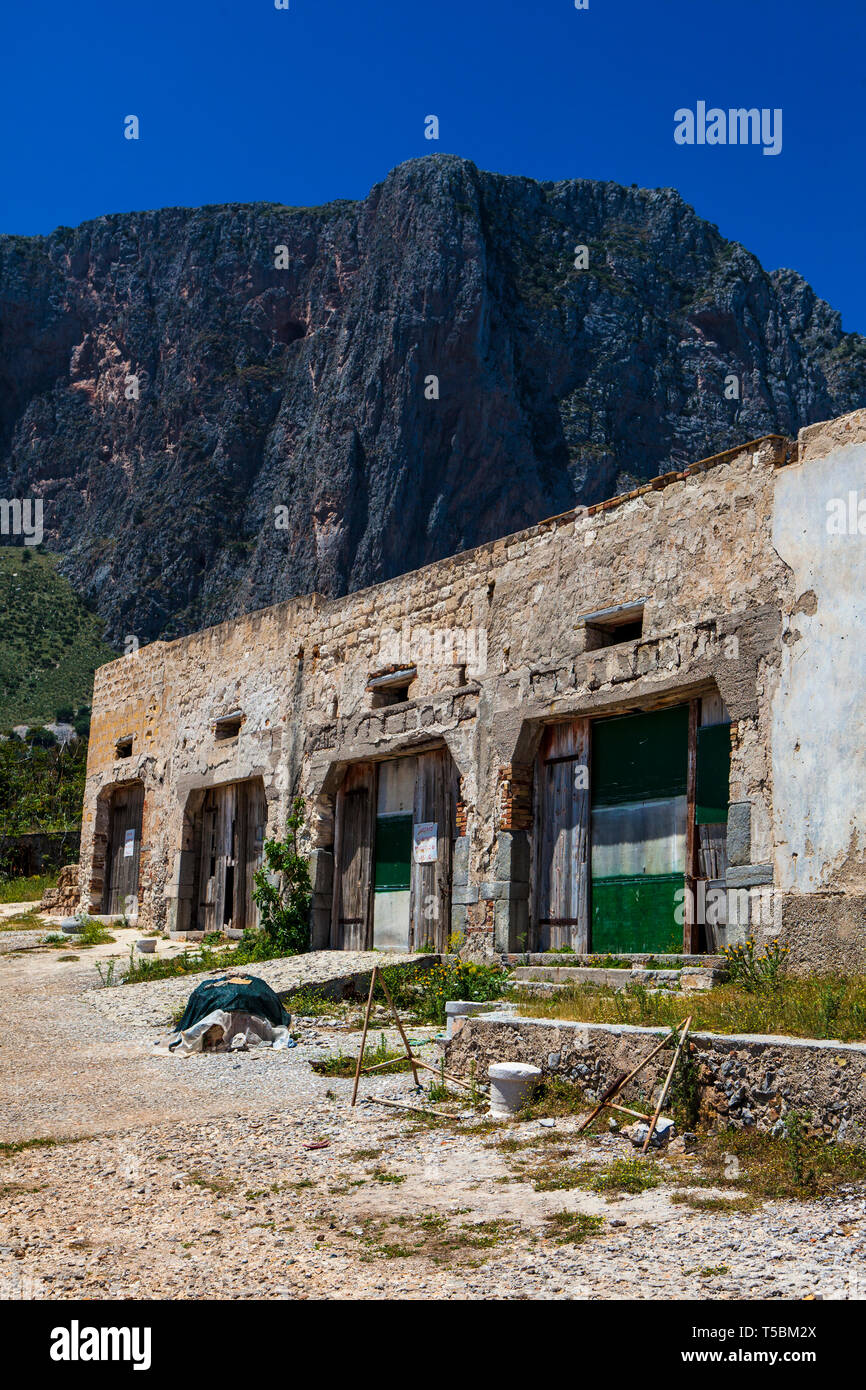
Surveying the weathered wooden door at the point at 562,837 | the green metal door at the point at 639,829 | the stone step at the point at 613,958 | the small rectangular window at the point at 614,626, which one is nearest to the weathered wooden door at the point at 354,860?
the weathered wooden door at the point at 562,837

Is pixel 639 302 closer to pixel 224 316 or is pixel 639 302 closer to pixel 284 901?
pixel 224 316

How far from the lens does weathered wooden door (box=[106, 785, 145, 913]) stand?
19.8 m

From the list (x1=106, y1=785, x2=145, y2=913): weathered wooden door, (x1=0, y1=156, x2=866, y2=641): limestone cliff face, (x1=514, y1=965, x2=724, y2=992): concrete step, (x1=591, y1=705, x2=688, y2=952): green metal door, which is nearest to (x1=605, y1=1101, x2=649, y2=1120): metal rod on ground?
(x1=514, y1=965, x2=724, y2=992): concrete step

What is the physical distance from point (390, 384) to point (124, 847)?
56.9 m

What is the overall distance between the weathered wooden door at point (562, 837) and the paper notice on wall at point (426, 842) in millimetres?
1666

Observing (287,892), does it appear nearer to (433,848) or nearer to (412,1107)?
(433,848)

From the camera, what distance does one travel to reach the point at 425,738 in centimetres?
1341

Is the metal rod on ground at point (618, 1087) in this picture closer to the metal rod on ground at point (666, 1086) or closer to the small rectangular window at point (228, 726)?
the metal rod on ground at point (666, 1086)

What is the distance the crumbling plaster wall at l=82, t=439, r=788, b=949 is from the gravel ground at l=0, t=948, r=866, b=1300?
4.45m

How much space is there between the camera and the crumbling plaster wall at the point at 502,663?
10008mm

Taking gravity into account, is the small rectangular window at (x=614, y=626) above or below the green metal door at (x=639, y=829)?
above

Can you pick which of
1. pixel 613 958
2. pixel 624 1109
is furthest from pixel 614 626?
pixel 624 1109

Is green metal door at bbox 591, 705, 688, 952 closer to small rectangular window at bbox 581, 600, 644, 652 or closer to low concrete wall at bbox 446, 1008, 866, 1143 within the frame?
small rectangular window at bbox 581, 600, 644, 652

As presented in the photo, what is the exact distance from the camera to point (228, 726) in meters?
17.5
